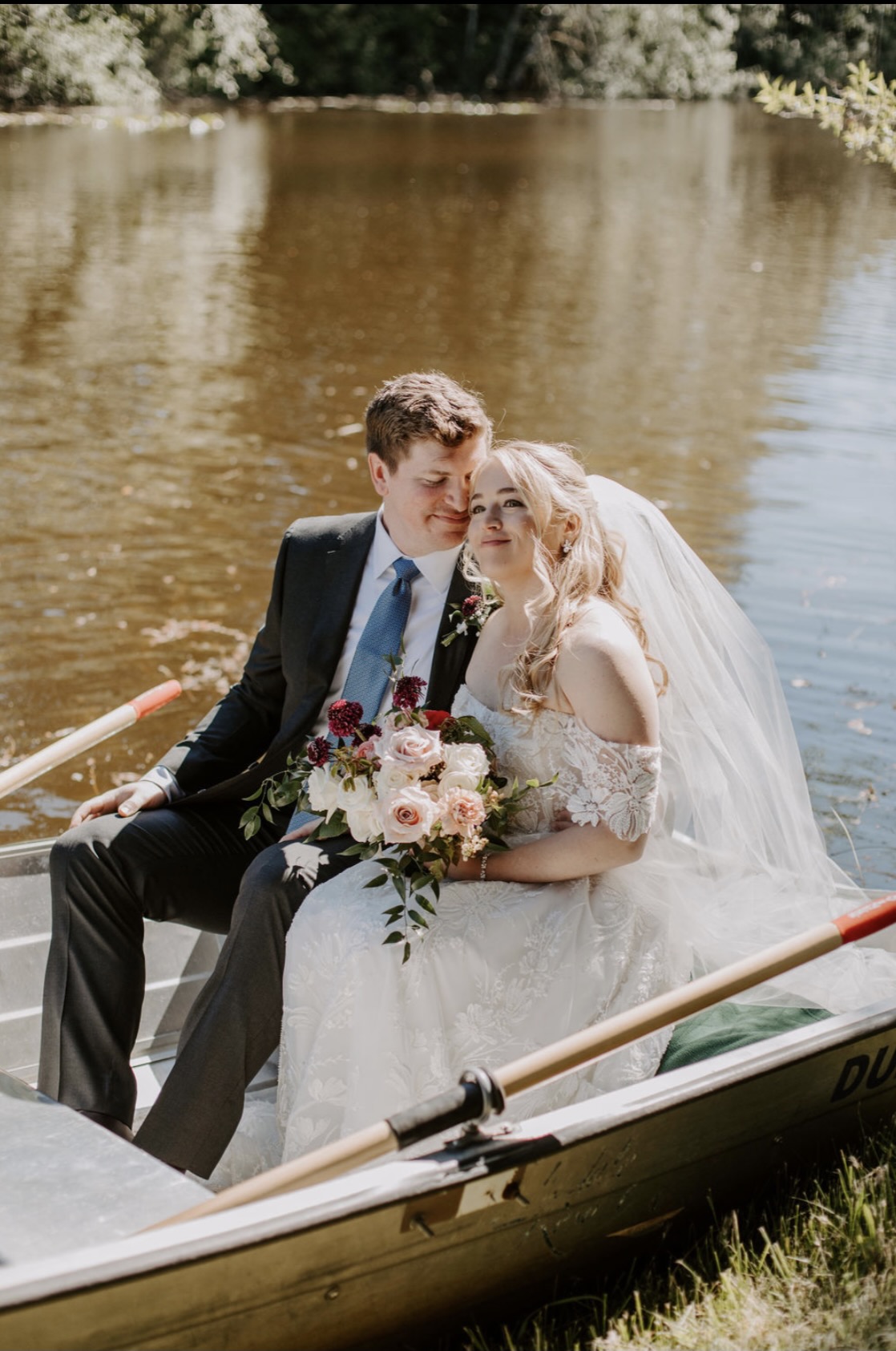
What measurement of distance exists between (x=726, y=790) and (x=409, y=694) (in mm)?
1004

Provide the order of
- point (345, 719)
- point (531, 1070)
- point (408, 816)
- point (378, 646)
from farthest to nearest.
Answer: point (378, 646)
point (345, 719)
point (408, 816)
point (531, 1070)

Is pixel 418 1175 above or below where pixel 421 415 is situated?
below

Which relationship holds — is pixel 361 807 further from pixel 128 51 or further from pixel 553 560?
pixel 128 51

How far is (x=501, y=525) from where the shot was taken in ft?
10.5

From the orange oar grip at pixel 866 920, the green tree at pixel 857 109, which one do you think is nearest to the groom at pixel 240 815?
the orange oar grip at pixel 866 920

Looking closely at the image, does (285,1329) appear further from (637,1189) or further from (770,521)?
(770,521)

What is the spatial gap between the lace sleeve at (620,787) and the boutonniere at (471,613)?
0.59 meters

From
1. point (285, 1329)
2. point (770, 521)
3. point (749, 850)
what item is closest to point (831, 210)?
point (770, 521)

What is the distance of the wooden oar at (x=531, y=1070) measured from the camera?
2375mm

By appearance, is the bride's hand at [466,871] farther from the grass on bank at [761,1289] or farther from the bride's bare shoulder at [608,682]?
the grass on bank at [761,1289]

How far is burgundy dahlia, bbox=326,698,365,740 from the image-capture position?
10.2 ft

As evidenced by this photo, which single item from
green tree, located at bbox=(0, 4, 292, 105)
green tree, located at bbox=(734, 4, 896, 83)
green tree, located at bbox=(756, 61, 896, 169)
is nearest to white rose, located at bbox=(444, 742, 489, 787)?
green tree, located at bbox=(756, 61, 896, 169)

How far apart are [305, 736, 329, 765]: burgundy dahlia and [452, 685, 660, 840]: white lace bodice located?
40 cm

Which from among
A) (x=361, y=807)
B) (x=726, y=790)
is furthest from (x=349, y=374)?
(x=361, y=807)
